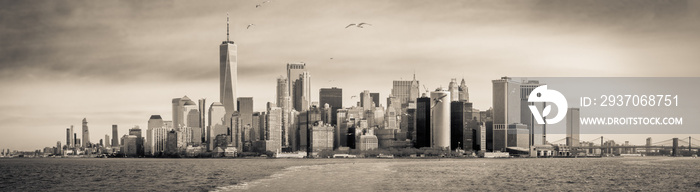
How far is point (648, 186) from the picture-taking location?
243 ft

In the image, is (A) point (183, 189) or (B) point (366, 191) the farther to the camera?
(A) point (183, 189)

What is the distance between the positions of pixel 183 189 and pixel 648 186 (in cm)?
4589

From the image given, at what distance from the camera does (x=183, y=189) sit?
68312 millimetres

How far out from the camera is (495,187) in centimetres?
6894

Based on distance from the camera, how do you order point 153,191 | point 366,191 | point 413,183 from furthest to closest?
1. point 413,183
2. point 153,191
3. point 366,191

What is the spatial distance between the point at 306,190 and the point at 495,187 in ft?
62.9

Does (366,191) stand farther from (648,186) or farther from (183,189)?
(648,186)

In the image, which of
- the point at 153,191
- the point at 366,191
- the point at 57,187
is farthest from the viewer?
the point at 57,187

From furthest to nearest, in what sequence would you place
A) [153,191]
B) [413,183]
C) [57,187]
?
1. [57,187]
2. [413,183]
3. [153,191]

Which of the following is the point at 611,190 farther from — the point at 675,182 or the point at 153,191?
the point at 153,191

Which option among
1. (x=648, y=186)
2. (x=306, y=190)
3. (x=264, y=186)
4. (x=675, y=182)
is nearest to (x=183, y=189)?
(x=264, y=186)

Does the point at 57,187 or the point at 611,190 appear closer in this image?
the point at 611,190

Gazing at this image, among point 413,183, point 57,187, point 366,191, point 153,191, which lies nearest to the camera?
point 366,191

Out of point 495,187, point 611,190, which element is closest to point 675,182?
point 611,190
